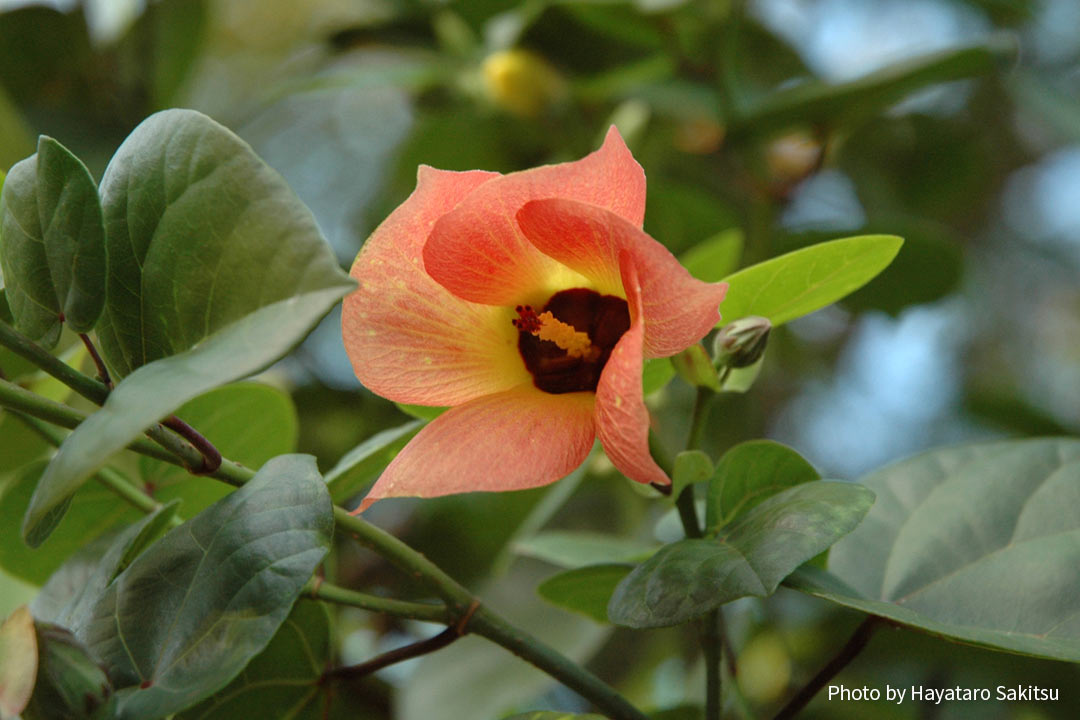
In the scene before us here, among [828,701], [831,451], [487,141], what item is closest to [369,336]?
[828,701]

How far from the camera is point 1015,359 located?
287 cm

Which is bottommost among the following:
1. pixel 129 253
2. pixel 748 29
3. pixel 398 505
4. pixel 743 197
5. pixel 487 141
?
pixel 398 505

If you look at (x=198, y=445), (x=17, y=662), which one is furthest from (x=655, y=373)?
(x=17, y=662)

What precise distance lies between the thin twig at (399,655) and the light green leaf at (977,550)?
216 millimetres

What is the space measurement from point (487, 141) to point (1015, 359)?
6.74 feet

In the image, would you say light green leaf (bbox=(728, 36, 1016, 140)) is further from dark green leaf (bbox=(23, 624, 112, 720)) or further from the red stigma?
dark green leaf (bbox=(23, 624, 112, 720))

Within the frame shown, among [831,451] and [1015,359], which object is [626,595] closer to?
[831,451]

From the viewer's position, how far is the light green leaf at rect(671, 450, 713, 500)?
0.55 m

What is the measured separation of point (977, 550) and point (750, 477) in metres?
0.21

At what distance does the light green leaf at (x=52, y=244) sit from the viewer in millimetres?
475

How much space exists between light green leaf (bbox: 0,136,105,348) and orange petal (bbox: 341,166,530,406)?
0.45ft

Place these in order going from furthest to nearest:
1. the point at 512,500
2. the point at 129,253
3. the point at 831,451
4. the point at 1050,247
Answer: the point at 1050,247, the point at 831,451, the point at 512,500, the point at 129,253

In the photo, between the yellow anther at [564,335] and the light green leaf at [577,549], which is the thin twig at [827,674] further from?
the yellow anther at [564,335]

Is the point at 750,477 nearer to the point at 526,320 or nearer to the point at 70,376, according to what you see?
the point at 526,320
